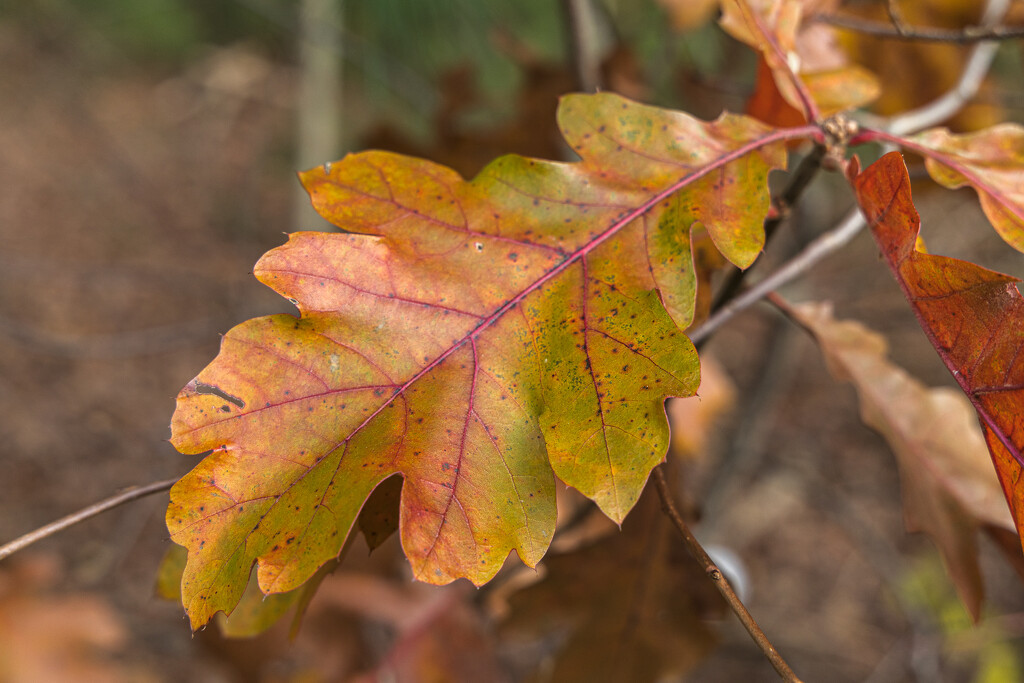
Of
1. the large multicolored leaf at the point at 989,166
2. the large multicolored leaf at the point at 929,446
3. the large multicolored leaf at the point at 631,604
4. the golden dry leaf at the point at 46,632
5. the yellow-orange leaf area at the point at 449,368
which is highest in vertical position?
the large multicolored leaf at the point at 989,166

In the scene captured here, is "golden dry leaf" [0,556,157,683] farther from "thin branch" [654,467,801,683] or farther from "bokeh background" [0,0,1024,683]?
"thin branch" [654,467,801,683]

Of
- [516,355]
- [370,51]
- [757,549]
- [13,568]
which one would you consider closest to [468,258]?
[516,355]

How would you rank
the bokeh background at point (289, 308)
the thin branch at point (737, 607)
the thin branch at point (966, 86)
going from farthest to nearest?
the bokeh background at point (289, 308) < the thin branch at point (966, 86) < the thin branch at point (737, 607)

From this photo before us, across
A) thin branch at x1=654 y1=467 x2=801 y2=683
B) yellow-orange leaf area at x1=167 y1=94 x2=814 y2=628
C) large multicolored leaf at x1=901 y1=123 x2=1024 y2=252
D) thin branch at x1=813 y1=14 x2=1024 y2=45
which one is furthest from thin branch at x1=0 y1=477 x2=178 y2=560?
thin branch at x1=813 y1=14 x2=1024 y2=45

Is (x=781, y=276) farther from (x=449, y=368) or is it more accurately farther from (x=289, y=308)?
(x=289, y=308)

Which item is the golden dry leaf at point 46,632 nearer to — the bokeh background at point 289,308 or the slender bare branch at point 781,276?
the bokeh background at point 289,308

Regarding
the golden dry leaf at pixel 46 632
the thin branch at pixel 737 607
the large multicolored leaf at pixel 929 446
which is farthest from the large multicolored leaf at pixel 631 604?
the golden dry leaf at pixel 46 632

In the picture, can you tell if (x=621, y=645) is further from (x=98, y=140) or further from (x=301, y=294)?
(x=98, y=140)
